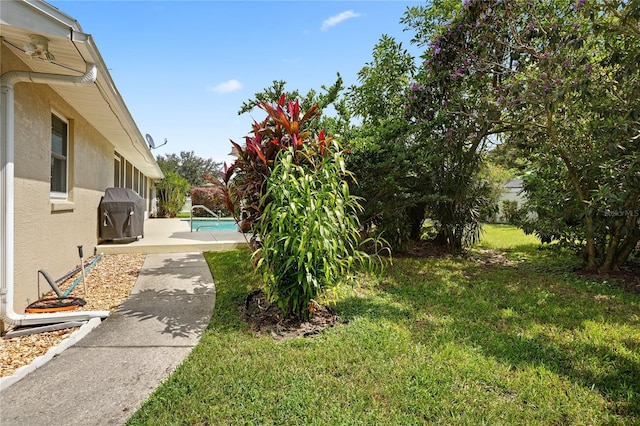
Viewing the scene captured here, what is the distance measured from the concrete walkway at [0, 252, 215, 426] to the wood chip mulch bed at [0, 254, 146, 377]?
0.78 ft

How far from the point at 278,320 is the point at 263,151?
202cm

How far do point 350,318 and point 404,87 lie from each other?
6376 millimetres

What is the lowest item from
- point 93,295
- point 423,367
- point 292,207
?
point 423,367

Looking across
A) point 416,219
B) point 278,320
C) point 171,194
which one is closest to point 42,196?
point 278,320

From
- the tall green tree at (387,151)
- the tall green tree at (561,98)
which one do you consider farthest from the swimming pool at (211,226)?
the tall green tree at (561,98)

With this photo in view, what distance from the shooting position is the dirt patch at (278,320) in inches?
144

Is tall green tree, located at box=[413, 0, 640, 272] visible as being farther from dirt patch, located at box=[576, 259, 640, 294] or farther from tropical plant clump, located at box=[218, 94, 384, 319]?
tropical plant clump, located at box=[218, 94, 384, 319]

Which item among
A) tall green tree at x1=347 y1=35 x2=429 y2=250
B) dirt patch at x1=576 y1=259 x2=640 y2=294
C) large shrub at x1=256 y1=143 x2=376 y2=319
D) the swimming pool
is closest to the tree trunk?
tall green tree at x1=347 y1=35 x2=429 y2=250

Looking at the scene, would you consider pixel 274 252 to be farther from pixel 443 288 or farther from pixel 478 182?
pixel 478 182

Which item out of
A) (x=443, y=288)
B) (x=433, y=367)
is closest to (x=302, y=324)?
(x=433, y=367)

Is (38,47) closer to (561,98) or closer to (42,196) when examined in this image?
(42,196)

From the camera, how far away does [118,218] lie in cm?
804

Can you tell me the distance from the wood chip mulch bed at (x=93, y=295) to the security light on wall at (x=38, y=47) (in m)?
2.81

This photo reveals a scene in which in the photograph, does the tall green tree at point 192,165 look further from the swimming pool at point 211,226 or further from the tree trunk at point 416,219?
the tree trunk at point 416,219
